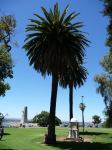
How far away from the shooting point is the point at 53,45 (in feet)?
149

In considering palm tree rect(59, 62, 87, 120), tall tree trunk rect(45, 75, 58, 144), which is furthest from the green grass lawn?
palm tree rect(59, 62, 87, 120)

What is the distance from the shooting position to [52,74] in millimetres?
46906

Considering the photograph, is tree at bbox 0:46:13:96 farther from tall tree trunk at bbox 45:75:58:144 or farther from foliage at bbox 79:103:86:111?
foliage at bbox 79:103:86:111

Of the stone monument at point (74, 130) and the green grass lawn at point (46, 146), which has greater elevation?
the stone monument at point (74, 130)

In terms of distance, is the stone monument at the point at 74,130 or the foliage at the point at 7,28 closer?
the foliage at the point at 7,28

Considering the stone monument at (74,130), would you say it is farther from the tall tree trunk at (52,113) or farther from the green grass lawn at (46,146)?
the tall tree trunk at (52,113)

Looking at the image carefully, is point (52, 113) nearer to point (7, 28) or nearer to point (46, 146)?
point (46, 146)

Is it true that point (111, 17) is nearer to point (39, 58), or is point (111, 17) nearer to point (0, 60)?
point (0, 60)

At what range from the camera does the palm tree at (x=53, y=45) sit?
4538 centimetres

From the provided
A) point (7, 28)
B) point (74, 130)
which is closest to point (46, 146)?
point (74, 130)

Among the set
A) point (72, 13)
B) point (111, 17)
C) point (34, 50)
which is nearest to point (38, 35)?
point (34, 50)

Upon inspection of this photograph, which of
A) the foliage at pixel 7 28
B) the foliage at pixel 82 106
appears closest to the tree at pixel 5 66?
the foliage at pixel 7 28

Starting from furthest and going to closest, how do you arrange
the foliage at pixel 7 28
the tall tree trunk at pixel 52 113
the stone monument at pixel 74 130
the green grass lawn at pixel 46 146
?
the stone monument at pixel 74 130 < the tall tree trunk at pixel 52 113 < the green grass lawn at pixel 46 146 < the foliage at pixel 7 28

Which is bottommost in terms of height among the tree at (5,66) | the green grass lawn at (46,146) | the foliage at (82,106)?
the green grass lawn at (46,146)
